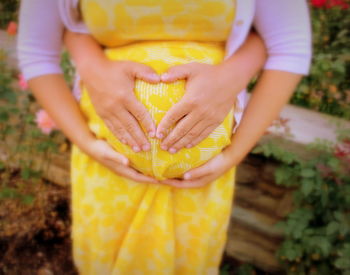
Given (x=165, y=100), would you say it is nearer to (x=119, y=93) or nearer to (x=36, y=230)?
(x=119, y=93)

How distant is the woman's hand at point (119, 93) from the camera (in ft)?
2.26

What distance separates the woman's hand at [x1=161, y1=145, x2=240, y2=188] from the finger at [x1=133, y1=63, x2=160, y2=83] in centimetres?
26

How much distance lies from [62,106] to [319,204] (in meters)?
1.14

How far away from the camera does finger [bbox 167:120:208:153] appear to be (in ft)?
2.32

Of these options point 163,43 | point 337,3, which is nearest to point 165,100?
point 163,43

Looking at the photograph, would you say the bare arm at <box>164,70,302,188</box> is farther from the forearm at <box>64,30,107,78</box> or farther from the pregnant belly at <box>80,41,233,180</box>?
the forearm at <box>64,30,107,78</box>

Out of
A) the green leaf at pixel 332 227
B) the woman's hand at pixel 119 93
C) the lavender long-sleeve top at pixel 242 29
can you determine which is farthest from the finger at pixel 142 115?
the green leaf at pixel 332 227

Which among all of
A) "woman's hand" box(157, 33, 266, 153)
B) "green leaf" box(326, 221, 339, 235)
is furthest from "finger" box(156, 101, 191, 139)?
"green leaf" box(326, 221, 339, 235)

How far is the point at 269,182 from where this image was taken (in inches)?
58.6

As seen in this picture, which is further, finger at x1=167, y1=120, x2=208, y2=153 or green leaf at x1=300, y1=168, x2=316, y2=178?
green leaf at x1=300, y1=168, x2=316, y2=178

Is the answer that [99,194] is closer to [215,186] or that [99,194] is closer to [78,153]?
[78,153]

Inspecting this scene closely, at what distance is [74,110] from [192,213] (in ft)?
1.52

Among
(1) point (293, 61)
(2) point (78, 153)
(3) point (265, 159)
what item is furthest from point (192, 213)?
(3) point (265, 159)

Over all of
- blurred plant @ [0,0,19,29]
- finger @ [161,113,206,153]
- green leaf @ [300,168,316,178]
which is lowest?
green leaf @ [300,168,316,178]
